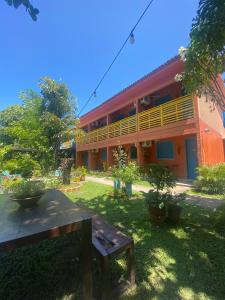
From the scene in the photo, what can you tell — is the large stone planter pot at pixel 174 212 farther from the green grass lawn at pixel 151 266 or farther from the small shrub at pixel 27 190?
the small shrub at pixel 27 190

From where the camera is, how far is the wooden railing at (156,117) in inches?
362

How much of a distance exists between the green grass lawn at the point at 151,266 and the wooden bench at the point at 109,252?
0.56 feet

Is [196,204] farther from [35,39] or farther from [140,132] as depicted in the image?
[35,39]

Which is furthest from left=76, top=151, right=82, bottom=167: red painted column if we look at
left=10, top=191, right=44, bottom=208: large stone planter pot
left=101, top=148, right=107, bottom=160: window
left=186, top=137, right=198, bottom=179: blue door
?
left=10, top=191, right=44, bottom=208: large stone planter pot

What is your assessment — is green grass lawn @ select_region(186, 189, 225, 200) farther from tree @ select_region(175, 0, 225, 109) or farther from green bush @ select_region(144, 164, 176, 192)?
tree @ select_region(175, 0, 225, 109)

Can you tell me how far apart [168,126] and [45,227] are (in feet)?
30.5

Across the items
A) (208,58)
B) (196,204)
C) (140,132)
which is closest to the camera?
(208,58)

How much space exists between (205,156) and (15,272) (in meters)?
8.60

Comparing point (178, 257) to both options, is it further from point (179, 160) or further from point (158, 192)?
point (179, 160)

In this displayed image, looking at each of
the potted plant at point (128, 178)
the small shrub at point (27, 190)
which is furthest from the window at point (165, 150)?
the small shrub at point (27, 190)

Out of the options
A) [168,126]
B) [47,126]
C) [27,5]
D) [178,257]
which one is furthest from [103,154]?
[27,5]

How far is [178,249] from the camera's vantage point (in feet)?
10.4

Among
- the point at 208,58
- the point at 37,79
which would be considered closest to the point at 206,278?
the point at 208,58

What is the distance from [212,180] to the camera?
7270 mm
